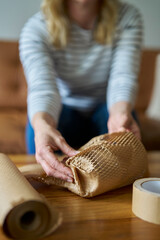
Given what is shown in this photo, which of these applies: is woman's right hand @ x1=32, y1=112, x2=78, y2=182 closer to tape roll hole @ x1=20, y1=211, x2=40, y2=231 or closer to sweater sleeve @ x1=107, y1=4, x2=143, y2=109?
tape roll hole @ x1=20, y1=211, x2=40, y2=231

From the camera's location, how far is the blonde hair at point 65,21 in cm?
112

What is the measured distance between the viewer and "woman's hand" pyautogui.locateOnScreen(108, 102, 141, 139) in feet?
2.80

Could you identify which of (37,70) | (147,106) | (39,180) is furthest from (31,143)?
(147,106)

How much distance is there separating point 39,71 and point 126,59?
1.17 ft

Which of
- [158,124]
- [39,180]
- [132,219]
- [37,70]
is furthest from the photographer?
[158,124]

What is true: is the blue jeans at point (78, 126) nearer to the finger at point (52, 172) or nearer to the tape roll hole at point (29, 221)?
the finger at point (52, 172)

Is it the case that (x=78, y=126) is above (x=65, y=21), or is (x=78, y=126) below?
below

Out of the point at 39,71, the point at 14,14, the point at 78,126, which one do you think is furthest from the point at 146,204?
the point at 14,14

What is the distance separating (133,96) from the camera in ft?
3.48

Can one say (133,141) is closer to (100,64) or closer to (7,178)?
(7,178)

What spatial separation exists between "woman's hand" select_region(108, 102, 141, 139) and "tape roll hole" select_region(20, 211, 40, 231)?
1.44 ft

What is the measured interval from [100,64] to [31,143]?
44 cm

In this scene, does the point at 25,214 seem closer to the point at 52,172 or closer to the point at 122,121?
the point at 52,172

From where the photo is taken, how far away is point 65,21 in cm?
115
